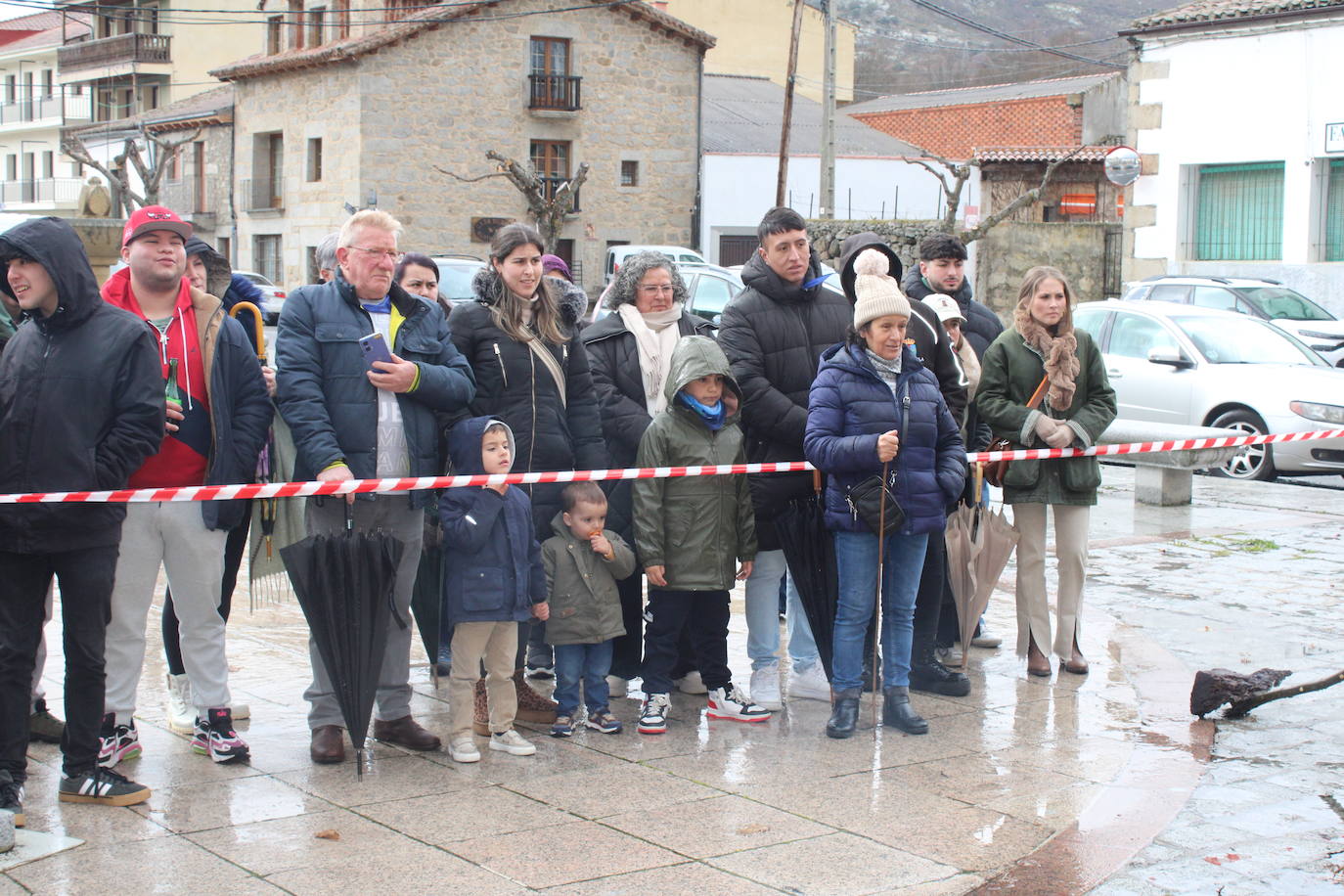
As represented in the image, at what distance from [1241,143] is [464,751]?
2402cm

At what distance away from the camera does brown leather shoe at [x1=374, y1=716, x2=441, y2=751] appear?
19.0 feet

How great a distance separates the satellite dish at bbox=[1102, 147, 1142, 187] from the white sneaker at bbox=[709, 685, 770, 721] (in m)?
22.2

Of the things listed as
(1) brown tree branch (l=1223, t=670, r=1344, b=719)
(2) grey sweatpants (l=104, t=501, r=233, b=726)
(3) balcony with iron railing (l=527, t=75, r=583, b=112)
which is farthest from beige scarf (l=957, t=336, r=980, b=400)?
(3) balcony with iron railing (l=527, t=75, r=583, b=112)

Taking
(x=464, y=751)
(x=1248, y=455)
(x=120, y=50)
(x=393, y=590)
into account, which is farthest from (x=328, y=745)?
(x=120, y=50)

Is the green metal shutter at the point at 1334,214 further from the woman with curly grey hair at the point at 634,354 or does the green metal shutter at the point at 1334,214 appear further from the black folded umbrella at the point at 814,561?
the black folded umbrella at the point at 814,561

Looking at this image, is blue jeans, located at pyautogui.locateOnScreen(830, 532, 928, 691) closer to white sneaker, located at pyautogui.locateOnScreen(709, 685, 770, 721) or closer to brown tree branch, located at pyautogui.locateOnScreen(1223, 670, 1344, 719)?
white sneaker, located at pyautogui.locateOnScreen(709, 685, 770, 721)

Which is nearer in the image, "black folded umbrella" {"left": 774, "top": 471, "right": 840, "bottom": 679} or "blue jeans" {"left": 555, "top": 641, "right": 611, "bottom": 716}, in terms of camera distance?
"blue jeans" {"left": 555, "top": 641, "right": 611, "bottom": 716}

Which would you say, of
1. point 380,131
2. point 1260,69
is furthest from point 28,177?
point 1260,69

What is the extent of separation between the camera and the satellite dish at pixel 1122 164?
2666 centimetres

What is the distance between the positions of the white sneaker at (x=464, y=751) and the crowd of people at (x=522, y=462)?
13 millimetres

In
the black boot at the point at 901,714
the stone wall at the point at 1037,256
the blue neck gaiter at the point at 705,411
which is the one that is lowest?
the black boot at the point at 901,714

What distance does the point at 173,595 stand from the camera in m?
5.62

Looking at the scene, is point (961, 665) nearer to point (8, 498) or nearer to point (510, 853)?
point (510, 853)

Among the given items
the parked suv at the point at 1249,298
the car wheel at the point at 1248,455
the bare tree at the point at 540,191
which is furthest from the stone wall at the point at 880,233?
the car wheel at the point at 1248,455
